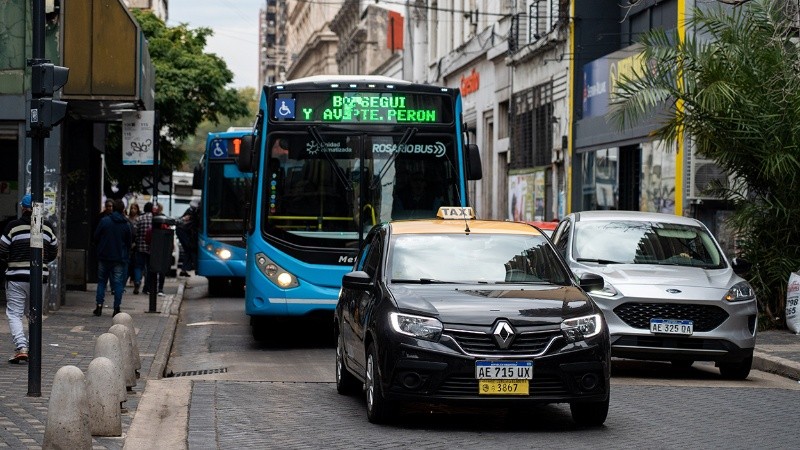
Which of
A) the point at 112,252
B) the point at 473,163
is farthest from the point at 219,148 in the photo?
the point at 473,163

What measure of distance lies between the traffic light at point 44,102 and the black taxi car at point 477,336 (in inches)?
110

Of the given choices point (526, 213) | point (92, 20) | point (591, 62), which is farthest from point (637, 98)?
point (526, 213)

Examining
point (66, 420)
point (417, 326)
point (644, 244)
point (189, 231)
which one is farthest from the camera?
point (189, 231)

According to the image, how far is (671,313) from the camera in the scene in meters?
14.0

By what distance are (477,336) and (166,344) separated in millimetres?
8095

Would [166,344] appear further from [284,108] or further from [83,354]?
[284,108]

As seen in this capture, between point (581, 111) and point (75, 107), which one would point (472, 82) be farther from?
point (75, 107)

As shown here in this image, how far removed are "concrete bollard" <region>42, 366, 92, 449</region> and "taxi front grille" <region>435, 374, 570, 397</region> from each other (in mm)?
2629

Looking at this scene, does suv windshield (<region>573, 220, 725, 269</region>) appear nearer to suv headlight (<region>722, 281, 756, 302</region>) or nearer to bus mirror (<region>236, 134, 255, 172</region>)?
suv headlight (<region>722, 281, 756, 302</region>)

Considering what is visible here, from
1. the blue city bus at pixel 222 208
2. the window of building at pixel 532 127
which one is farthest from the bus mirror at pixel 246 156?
the window of building at pixel 532 127

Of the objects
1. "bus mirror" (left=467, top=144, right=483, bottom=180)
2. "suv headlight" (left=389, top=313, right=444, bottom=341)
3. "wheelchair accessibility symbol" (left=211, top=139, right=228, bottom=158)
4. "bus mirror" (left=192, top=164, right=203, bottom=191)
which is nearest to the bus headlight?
"bus mirror" (left=467, top=144, right=483, bottom=180)

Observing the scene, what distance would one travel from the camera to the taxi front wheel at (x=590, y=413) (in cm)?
1046

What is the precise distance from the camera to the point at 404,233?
11844mm

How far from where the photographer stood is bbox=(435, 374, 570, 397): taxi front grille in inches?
395
